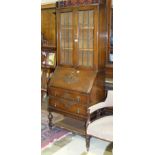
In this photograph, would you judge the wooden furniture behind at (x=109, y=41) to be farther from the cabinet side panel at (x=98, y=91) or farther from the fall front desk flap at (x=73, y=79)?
the fall front desk flap at (x=73, y=79)

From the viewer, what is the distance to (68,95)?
3.34m

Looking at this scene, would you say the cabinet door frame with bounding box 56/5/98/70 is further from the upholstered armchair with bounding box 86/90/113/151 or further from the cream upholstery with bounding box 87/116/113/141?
the cream upholstery with bounding box 87/116/113/141

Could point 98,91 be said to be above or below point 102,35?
below

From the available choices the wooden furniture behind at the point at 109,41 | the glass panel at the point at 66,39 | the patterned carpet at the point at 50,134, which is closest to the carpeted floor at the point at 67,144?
the patterned carpet at the point at 50,134

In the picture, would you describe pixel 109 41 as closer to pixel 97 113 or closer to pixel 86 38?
pixel 86 38

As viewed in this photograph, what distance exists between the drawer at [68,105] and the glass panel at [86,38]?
1.95 ft

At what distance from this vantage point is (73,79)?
11.0 feet

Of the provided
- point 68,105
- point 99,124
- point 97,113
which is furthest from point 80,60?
point 99,124

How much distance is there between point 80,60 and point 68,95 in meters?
0.56
